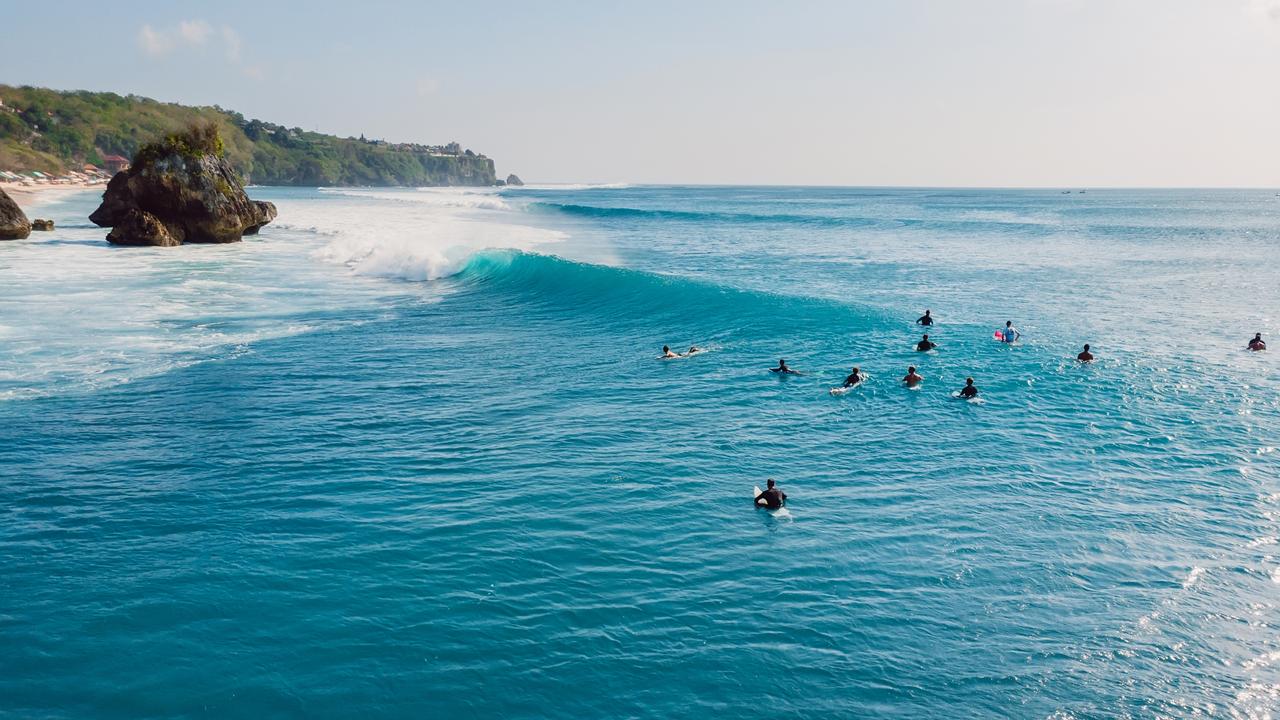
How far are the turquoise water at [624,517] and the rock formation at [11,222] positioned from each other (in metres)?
30.8

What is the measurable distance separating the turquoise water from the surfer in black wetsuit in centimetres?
39

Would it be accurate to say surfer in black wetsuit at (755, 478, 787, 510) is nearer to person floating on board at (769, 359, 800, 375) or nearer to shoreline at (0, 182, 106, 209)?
person floating on board at (769, 359, 800, 375)

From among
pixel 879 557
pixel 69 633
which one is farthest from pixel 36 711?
pixel 879 557

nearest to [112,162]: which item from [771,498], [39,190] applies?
[39,190]

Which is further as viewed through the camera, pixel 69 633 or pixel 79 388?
pixel 79 388

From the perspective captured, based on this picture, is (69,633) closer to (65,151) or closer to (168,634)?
(168,634)

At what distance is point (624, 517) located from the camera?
16375 millimetres

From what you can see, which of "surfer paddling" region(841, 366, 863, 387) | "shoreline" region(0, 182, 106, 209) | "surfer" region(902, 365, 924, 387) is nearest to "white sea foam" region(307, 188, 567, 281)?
"shoreline" region(0, 182, 106, 209)

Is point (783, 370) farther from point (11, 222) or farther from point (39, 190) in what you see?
point (39, 190)

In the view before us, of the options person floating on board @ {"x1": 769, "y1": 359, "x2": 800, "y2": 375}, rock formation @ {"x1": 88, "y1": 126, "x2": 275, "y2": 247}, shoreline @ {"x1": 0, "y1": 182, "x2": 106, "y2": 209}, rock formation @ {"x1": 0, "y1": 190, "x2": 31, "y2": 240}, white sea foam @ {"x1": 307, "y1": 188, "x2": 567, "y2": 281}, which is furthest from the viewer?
shoreline @ {"x1": 0, "y1": 182, "x2": 106, "y2": 209}

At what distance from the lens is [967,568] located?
1464 cm

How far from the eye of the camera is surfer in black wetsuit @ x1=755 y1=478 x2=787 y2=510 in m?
16.8

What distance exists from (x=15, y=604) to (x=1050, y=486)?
63.2ft

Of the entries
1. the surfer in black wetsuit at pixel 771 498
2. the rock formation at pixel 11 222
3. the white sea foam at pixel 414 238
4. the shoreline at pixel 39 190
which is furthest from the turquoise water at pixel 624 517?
the shoreline at pixel 39 190
